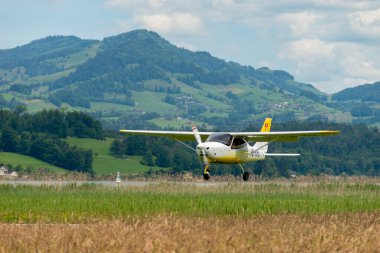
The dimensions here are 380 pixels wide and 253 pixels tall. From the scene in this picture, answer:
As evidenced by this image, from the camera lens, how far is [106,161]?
504 ft

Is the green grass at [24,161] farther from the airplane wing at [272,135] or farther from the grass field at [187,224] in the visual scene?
the grass field at [187,224]

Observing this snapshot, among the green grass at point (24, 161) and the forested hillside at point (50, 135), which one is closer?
the green grass at point (24, 161)

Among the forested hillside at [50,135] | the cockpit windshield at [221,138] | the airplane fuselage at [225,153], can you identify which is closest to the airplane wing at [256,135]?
the cockpit windshield at [221,138]

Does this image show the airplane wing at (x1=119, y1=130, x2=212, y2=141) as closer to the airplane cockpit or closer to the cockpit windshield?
the airplane cockpit

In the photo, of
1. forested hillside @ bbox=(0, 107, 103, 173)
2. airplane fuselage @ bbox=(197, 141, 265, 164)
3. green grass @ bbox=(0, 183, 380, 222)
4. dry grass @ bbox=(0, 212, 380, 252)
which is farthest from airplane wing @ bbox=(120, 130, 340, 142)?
forested hillside @ bbox=(0, 107, 103, 173)

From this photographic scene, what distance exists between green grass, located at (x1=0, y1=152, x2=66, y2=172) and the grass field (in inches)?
4097

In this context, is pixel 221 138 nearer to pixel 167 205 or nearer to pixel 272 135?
pixel 272 135

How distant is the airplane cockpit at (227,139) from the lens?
46.1m

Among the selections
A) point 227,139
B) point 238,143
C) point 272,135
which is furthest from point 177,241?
point 238,143

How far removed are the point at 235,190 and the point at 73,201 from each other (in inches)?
470

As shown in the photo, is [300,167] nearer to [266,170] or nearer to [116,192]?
[266,170]

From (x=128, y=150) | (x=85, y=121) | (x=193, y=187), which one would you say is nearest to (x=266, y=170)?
(x=128, y=150)

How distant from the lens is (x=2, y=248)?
14227 mm

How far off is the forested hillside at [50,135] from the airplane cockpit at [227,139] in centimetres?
9738
